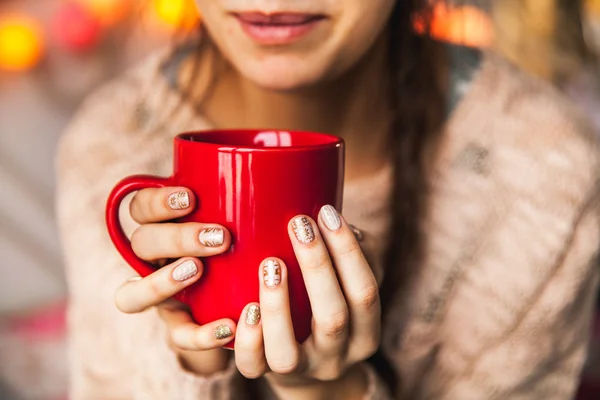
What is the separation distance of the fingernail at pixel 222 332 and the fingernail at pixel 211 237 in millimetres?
75

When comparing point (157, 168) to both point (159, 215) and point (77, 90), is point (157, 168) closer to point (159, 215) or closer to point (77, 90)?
point (159, 215)

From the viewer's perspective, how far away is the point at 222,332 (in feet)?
1.74

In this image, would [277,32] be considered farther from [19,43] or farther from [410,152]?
[19,43]

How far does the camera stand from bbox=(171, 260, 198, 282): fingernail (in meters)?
0.53

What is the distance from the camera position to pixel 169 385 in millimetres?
767

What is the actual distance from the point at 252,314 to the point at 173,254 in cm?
8

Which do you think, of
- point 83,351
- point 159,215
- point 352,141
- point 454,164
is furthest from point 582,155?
point 83,351

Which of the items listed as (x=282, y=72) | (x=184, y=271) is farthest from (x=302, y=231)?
(x=282, y=72)

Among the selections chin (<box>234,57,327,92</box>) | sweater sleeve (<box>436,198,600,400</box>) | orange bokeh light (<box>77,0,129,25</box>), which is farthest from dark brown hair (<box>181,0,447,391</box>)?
orange bokeh light (<box>77,0,129,25</box>)

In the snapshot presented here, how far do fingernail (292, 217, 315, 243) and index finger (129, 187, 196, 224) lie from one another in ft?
0.29

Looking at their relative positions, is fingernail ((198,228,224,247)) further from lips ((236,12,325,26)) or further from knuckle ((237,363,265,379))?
lips ((236,12,325,26))

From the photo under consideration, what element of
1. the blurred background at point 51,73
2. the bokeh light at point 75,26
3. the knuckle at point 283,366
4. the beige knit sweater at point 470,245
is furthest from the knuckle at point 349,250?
the bokeh light at point 75,26

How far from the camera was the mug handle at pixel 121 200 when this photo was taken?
21.0 inches

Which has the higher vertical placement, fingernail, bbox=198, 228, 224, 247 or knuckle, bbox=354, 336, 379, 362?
fingernail, bbox=198, 228, 224, 247
